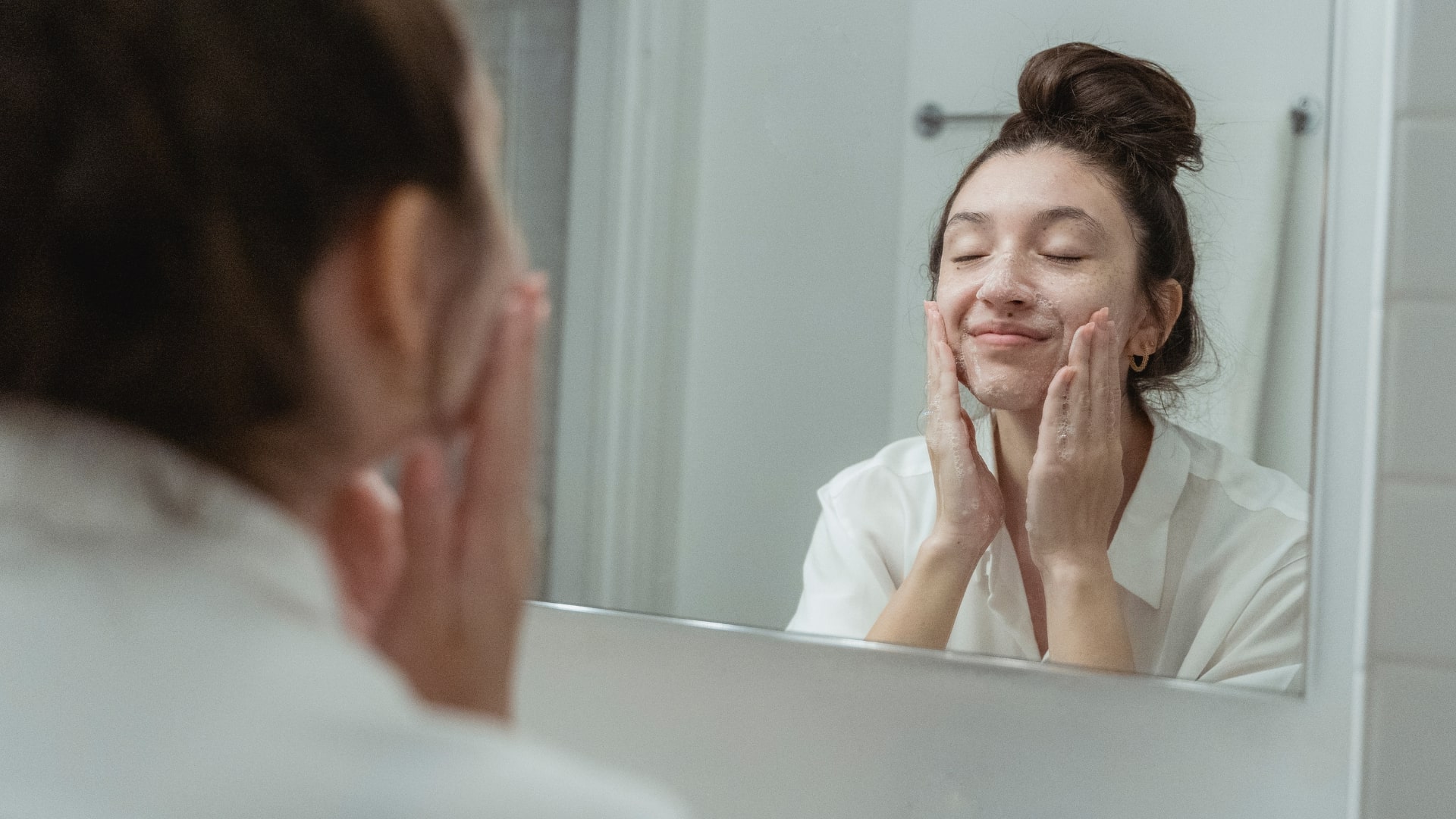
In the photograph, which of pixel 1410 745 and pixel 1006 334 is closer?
pixel 1410 745

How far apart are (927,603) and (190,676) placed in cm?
44

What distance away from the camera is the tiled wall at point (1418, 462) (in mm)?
509

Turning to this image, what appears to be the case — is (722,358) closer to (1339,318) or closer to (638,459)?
(638,459)

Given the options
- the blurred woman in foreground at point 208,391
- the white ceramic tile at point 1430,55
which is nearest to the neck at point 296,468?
the blurred woman in foreground at point 208,391

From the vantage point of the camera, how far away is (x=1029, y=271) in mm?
605

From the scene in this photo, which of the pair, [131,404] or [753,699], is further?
[753,699]

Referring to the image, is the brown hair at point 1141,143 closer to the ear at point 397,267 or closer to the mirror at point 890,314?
the mirror at point 890,314

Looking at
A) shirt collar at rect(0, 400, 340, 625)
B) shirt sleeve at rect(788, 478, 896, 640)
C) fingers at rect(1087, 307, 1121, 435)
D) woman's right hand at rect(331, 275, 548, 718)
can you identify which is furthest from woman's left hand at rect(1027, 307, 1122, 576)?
shirt collar at rect(0, 400, 340, 625)

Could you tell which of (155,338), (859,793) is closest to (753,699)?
(859,793)

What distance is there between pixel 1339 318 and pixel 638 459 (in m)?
0.41

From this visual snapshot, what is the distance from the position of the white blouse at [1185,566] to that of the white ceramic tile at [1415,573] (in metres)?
0.05

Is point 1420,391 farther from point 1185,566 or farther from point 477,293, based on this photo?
point 477,293

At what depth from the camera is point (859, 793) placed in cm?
67

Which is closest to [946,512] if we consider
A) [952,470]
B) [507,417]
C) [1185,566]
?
[952,470]
